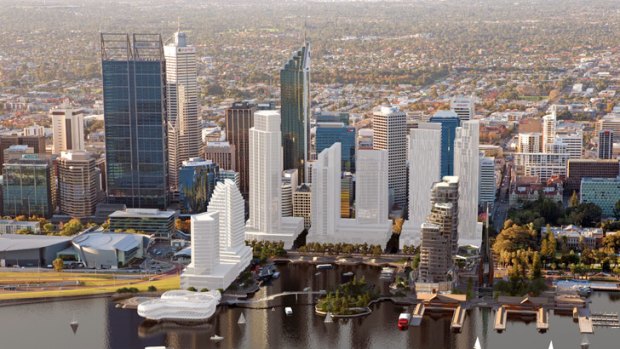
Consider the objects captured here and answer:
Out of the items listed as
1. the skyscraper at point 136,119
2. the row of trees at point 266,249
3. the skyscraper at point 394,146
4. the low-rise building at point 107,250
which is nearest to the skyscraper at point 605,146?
the skyscraper at point 394,146

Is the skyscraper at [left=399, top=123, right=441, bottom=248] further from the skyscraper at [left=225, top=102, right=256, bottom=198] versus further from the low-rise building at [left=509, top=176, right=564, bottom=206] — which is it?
the skyscraper at [left=225, top=102, right=256, bottom=198]

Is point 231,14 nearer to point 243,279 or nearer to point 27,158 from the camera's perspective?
point 27,158

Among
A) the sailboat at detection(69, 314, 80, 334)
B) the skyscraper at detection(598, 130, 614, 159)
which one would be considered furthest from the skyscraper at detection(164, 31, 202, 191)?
the skyscraper at detection(598, 130, 614, 159)

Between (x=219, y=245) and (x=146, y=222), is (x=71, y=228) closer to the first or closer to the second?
(x=146, y=222)

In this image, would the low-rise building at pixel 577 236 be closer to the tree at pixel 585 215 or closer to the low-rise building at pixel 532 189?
the tree at pixel 585 215

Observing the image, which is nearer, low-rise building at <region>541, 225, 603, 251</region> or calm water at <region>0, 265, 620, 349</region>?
calm water at <region>0, 265, 620, 349</region>

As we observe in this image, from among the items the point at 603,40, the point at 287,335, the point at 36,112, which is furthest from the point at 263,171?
the point at 603,40

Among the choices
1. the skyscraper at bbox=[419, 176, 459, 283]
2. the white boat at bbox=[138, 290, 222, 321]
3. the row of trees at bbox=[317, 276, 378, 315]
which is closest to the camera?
the white boat at bbox=[138, 290, 222, 321]
